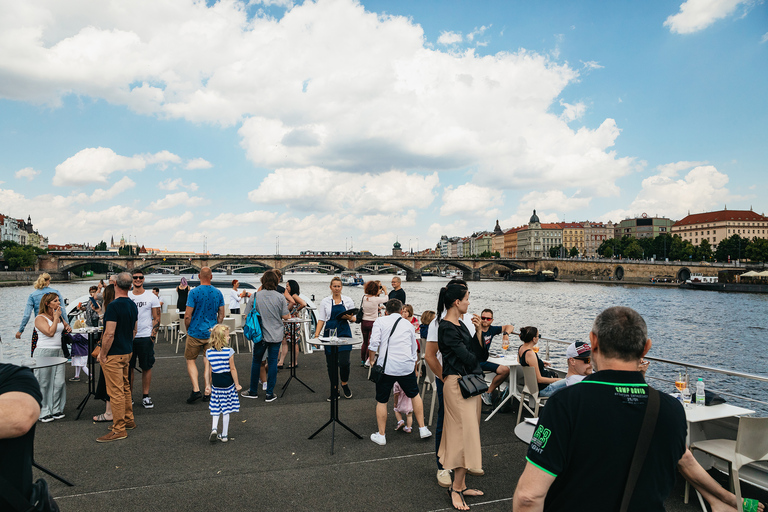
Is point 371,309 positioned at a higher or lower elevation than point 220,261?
lower

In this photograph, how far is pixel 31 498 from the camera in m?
1.85

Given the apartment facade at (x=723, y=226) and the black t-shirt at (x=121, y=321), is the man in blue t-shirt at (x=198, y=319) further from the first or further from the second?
the apartment facade at (x=723, y=226)

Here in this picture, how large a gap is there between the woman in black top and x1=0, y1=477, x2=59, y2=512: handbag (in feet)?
9.24

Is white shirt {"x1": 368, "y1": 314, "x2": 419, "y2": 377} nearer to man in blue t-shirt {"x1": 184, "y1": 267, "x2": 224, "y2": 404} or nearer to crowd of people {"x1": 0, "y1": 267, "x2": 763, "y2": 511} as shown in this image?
crowd of people {"x1": 0, "y1": 267, "x2": 763, "y2": 511}

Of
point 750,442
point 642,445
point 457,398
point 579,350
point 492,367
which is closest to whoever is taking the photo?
point 642,445

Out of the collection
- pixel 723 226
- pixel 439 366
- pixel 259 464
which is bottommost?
pixel 259 464

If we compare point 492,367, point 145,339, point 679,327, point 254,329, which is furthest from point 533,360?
point 679,327

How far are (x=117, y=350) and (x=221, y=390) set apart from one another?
1329 mm

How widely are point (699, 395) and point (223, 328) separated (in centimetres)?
539

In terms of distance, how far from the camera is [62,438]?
5660 millimetres

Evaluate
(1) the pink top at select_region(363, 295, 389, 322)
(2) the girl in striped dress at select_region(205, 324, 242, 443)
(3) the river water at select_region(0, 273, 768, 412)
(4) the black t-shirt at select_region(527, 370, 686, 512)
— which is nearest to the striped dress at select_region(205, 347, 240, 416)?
(2) the girl in striped dress at select_region(205, 324, 242, 443)

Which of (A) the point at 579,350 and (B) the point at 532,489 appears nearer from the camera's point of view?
(B) the point at 532,489

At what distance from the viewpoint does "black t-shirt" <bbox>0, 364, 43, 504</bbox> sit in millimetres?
1776

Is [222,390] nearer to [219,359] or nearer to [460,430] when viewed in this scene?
[219,359]
